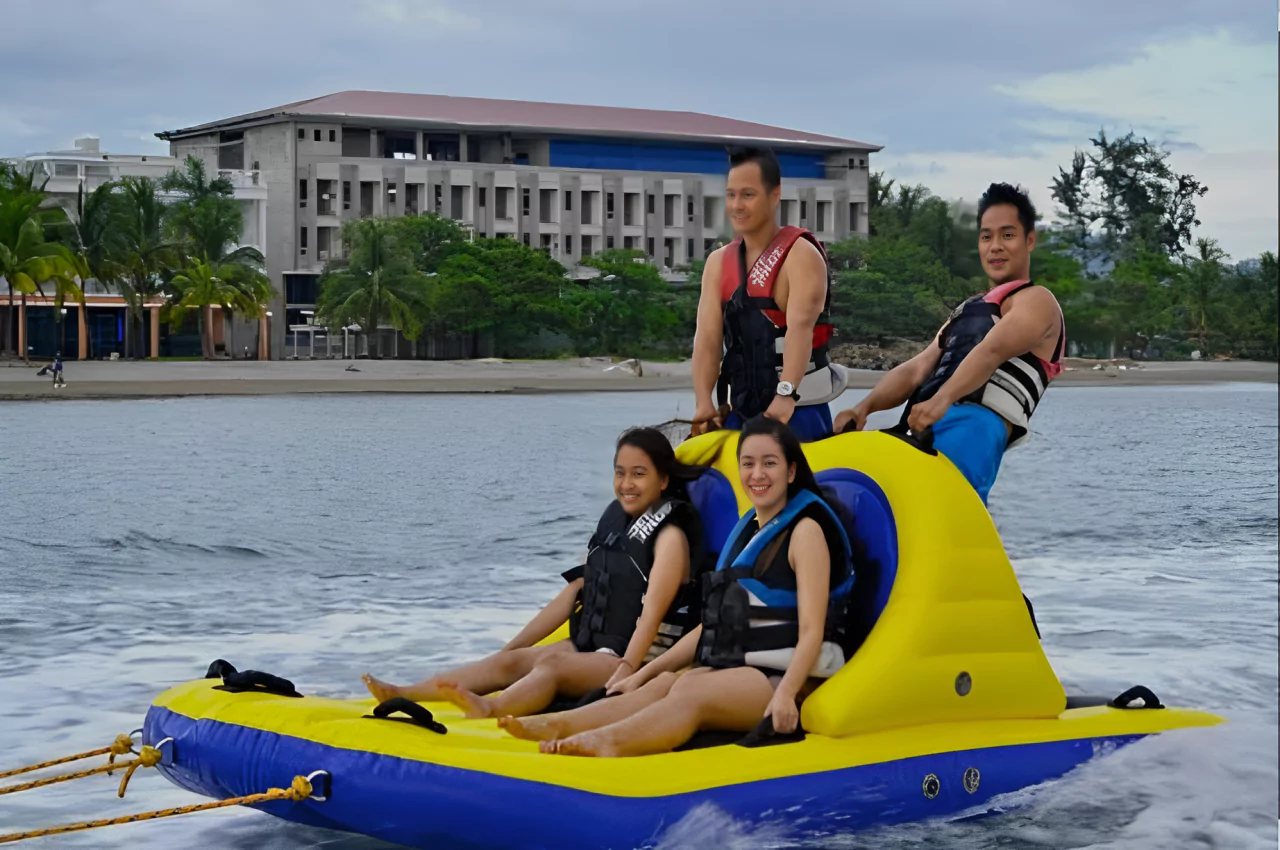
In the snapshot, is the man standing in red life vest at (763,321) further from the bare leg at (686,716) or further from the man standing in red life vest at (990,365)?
the bare leg at (686,716)

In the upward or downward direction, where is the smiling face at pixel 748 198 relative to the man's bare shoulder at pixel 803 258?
upward

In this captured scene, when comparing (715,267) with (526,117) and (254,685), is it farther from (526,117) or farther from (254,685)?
(526,117)

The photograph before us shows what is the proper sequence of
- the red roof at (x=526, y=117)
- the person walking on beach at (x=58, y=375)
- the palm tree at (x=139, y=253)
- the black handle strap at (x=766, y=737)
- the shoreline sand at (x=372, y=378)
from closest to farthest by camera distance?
the black handle strap at (x=766, y=737), the person walking on beach at (x=58, y=375), the shoreline sand at (x=372, y=378), the palm tree at (x=139, y=253), the red roof at (x=526, y=117)

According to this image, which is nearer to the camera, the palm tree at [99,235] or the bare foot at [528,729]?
the bare foot at [528,729]

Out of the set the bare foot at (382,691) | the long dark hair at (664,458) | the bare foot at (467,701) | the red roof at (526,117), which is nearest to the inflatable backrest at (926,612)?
the long dark hair at (664,458)

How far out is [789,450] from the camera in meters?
3.30

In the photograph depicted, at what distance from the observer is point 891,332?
44.2m

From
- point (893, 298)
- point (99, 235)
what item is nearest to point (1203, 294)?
point (893, 298)

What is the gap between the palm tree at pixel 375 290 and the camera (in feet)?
134

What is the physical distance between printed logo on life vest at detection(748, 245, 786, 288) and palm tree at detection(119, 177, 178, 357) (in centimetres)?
3695

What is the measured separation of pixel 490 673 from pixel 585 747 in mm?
613

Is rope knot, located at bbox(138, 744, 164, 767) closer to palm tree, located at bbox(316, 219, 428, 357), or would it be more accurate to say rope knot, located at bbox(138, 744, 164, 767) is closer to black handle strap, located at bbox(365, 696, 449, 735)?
black handle strap, located at bbox(365, 696, 449, 735)

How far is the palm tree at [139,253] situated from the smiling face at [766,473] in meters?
37.5

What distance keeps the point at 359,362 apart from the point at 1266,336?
23.9 meters
